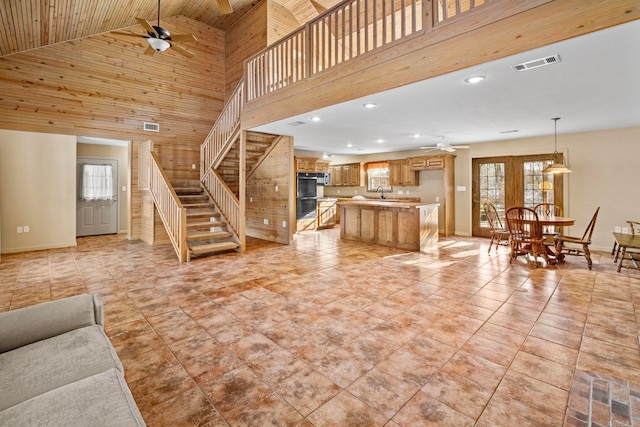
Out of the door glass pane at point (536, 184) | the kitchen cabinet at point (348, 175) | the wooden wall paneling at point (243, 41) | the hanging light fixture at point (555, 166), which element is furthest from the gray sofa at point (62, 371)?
the kitchen cabinet at point (348, 175)

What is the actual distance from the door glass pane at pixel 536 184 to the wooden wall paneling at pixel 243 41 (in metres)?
6.79

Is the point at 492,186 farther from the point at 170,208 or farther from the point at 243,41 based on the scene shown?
the point at 170,208

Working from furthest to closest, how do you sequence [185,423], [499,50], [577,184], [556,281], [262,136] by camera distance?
[262,136] < [577,184] < [556,281] < [499,50] < [185,423]

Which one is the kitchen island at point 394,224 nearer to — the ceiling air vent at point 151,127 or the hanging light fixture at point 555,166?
the hanging light fixture at point 555,166

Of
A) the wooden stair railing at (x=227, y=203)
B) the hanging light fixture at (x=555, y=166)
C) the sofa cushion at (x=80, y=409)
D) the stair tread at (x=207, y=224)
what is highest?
the hanging light fixture at (x=555, y=166)

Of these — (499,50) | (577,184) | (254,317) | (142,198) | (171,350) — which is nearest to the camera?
(171,350)

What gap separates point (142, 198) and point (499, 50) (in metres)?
7.63

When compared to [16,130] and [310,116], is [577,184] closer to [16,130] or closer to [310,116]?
[310,116]

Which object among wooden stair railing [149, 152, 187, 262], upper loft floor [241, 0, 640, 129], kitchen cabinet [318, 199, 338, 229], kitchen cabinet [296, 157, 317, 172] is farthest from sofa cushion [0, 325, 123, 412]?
kitchen cabinet [318, 199, 338, 229]

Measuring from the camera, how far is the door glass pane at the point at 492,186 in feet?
24.6

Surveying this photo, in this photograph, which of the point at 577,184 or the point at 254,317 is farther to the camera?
the point at 577,184

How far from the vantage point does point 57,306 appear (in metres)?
1.80

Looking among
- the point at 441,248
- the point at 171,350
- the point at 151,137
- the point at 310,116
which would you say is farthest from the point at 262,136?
the point at 171,350

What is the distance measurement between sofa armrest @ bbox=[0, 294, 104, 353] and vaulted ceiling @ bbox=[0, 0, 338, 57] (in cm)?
473
